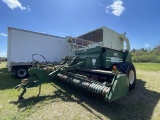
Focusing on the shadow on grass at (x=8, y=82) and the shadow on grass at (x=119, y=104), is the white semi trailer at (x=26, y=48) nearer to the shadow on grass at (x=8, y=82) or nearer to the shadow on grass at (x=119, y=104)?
the shadow on grass at (x=8, y=82)

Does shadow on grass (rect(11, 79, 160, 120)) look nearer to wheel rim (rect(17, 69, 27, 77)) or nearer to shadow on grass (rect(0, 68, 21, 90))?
shadow on grass (rect(0, 68, 21, 90))

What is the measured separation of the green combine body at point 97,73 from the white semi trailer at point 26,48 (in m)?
3.78

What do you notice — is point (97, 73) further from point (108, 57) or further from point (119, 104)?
point (119, 104)

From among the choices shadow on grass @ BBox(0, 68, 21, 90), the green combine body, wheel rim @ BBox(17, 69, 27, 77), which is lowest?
shadow on grass @ BBox(0, 68, 21, 90)

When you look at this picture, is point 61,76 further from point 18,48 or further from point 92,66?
point 18,48

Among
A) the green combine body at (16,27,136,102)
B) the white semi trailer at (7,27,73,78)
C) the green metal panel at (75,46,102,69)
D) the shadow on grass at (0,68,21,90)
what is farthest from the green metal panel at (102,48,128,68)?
the white semi trailer at (7,27,73,78)

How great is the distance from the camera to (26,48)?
8734 millimetres

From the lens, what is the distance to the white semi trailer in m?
8.16

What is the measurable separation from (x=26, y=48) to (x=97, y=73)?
603cm

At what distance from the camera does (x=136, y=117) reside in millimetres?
3070

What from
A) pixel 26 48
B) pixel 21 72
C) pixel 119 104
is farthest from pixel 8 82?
pixel 119 104

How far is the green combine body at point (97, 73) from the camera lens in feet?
10.1

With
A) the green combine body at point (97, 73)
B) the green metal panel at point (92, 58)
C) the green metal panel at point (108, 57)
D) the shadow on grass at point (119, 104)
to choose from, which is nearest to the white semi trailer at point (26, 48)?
the green combine body at point (97, 73)

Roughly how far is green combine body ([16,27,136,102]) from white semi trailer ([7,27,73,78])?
149 inches
